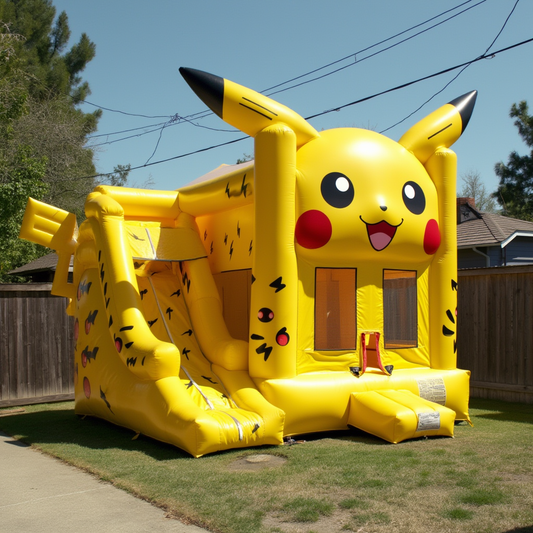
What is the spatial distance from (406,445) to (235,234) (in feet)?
11.0

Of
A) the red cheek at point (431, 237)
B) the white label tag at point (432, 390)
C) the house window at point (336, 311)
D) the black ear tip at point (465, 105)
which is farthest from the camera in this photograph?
the black ear tip at point (465, 105)

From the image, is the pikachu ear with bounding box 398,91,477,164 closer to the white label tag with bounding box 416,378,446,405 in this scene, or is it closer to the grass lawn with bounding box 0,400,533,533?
the white label tag with bounding box 416,378,446,405

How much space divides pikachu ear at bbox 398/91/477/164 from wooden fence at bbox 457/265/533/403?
2.34 m

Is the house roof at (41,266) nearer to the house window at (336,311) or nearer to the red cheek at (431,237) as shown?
the house window at (336,311)

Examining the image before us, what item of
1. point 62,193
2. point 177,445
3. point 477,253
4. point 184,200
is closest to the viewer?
point 177,445

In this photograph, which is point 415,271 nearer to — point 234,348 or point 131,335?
point 234,348

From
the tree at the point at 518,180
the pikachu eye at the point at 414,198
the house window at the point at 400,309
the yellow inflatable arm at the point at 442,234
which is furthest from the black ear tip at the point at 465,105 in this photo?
the tree at the point at 518,180

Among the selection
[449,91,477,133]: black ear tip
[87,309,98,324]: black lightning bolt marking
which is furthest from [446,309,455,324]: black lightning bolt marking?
[87,309,98,324]: black lightning bolt marking

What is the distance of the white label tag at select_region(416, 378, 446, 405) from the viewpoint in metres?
7.57

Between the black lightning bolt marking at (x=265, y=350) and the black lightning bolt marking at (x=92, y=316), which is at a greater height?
the black lightning bolt marking at (x=92, y=316)

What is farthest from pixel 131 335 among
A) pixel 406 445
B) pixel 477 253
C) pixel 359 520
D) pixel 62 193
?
pixel 62 193

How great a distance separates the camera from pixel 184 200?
867 centimetres

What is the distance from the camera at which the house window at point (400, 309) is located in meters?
7.86

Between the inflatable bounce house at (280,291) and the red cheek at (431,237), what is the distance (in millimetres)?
29
